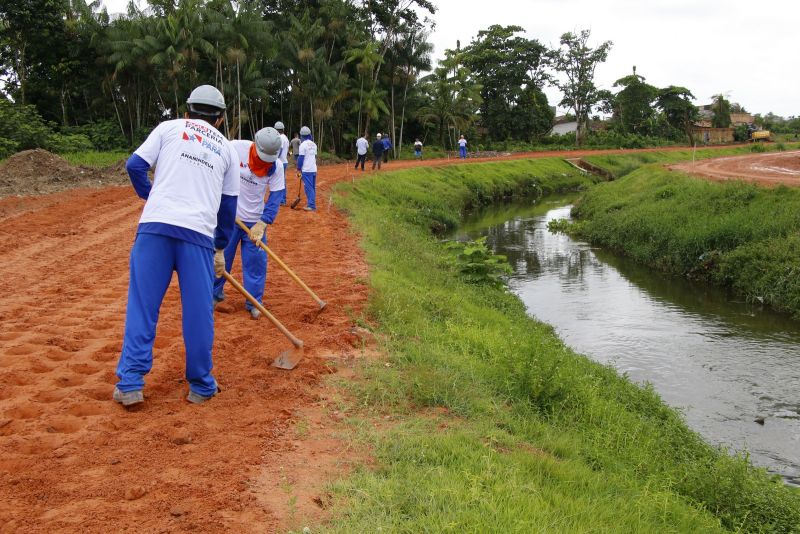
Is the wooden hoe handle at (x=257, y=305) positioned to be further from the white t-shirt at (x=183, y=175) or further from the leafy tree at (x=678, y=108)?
the leafy tree at (x=678, y=108)

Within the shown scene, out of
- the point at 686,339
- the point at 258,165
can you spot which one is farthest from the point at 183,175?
the point at 686,339

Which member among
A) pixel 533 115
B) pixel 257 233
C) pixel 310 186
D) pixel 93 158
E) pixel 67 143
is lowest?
pixel 257 233

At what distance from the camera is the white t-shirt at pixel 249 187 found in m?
6.54

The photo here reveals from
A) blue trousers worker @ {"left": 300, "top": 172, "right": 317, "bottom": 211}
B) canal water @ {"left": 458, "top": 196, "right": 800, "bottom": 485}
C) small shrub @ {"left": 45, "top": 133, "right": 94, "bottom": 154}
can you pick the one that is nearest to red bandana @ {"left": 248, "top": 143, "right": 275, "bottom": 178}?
canal water @ {"left": 458, "top": 196, "right": 800, "bottom": 485}

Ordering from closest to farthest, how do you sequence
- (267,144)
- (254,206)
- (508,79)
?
(267,144) < (254,206) < (508,79)

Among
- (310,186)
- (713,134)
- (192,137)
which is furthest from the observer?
(713,134)

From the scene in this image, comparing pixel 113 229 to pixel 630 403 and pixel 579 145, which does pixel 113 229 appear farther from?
pixel 579 145

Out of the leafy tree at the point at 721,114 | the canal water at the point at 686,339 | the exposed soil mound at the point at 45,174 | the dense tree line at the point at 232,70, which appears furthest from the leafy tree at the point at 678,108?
the exposed soil mound at the point at 45,174

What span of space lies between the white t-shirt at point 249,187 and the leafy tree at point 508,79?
144 ft

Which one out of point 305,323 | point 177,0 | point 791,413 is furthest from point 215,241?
point 177,0

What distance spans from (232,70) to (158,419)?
94.8ft

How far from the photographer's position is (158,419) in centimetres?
408

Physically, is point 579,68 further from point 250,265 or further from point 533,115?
point 250,265

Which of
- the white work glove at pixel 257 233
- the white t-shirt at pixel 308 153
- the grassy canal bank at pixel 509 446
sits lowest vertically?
the grassy canal bank at pixel 509 446
